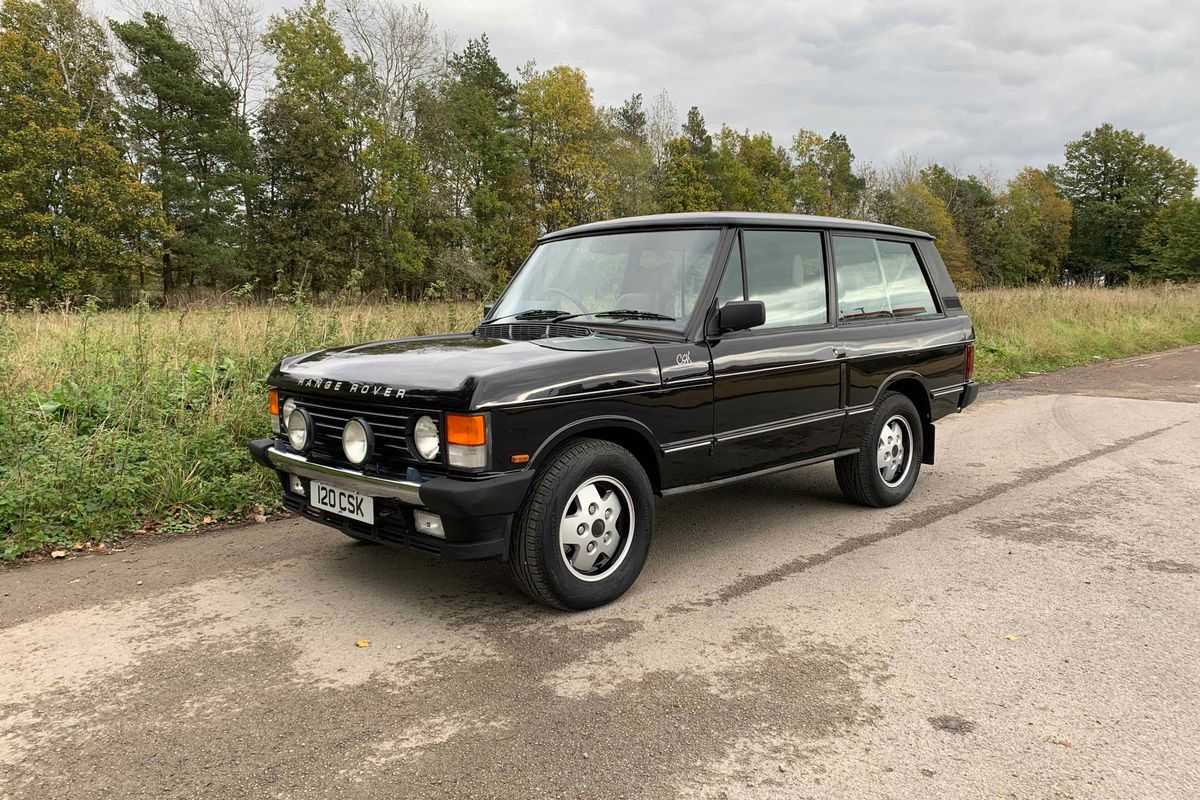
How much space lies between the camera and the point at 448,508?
125 inches

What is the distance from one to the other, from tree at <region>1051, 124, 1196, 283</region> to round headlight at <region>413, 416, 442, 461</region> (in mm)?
87270

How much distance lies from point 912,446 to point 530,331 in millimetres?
2993

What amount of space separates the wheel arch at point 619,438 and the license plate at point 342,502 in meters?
0.80

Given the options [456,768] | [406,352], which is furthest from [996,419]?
[456,768]

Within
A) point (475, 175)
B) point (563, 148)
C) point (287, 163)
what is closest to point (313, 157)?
point (287, 163)

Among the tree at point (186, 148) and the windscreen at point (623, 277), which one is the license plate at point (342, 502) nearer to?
the windscreen at point (623, 277)

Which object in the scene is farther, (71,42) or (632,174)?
(632,174)

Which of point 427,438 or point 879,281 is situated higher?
point 879,281

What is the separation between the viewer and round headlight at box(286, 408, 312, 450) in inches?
152

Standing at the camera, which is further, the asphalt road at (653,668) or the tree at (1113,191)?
the tree at (1113,191)

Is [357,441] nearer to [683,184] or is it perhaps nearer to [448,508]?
[448,508]

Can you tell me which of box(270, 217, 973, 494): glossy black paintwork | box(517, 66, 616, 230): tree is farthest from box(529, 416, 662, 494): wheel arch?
box(517, 66, 616, 230): tree

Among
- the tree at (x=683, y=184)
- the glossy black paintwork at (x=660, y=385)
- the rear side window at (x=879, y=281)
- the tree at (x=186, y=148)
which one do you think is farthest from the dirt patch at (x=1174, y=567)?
the tree at (x=683, y=184)

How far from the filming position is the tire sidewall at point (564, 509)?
3428mm
